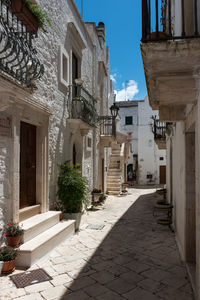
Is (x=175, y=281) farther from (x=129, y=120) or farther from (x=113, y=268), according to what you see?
(x=129, y=120)

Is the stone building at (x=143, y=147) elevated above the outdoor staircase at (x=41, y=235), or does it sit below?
above

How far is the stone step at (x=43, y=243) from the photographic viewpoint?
4.34 meters

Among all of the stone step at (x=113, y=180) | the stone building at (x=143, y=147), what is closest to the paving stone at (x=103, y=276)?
the stone step at (x=113, y=180)

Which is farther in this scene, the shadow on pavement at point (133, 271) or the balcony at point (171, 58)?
the shadow on pavement at point (133, 271)

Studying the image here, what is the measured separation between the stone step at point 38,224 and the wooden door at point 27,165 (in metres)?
0.43

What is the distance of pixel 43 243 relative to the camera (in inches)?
A: 187

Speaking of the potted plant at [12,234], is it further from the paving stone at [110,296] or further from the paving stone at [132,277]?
the paving stone at [132,277]

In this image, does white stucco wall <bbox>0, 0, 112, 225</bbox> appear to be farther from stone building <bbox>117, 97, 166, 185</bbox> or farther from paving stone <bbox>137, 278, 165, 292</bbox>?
stone building <bbox>117, 97, 166, 185</bbox>

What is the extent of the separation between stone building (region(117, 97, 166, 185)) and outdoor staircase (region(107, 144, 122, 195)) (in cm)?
496

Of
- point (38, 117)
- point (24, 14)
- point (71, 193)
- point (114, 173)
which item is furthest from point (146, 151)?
point (24, 14)

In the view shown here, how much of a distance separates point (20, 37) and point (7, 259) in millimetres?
3847

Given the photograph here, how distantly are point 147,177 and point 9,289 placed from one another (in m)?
19.9

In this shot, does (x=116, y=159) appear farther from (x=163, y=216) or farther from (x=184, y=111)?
(x=184, y=111)

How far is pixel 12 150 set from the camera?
4.74 meters
